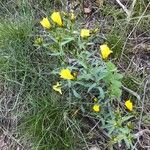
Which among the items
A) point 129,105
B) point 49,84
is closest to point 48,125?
point 49,84

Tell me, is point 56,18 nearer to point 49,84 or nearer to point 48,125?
point 49,84

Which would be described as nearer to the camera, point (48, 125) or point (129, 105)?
point (129, 105)

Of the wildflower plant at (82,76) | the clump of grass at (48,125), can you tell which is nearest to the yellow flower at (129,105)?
the wildflower plant at (82,76)

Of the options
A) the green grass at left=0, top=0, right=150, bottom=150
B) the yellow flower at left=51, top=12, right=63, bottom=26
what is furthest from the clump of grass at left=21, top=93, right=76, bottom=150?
the yellow flower at left=51, top=12, right=63, bottom=26

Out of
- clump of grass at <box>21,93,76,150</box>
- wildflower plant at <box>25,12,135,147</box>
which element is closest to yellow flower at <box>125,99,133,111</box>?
wildflower plant at <box>25,12,135,147</box>

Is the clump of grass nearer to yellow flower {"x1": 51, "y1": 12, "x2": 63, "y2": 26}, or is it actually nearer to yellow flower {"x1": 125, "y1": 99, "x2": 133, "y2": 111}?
yellow flower {"x1": 125, "y1": 99, "x2": 133, "y2": 111}

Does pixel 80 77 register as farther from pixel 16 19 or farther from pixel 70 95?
pixel 16 19

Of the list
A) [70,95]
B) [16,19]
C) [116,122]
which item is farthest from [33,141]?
[16,19]

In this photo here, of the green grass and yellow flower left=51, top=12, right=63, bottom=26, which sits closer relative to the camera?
yellow flower left=51, top=12, right=63, bottom=26

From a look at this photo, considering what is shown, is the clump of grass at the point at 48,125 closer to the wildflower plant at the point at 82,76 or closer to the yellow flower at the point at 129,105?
the wildflower plant at the point at 82,76

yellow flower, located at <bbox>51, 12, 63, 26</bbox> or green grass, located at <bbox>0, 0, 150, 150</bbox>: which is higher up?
yellow flower, located at <bbox>51, 12, 63, 26</bbox>
